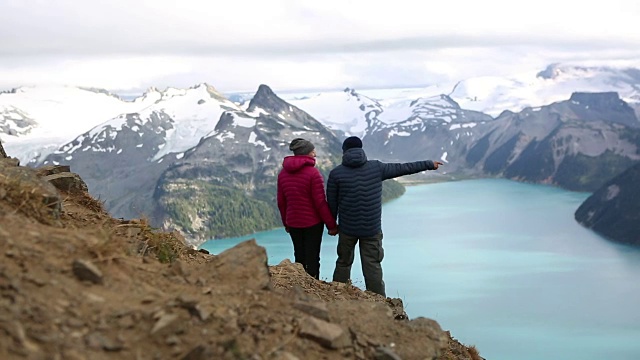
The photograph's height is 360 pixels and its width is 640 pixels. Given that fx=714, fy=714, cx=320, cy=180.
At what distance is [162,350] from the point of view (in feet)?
21.9

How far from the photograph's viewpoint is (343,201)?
532 inches

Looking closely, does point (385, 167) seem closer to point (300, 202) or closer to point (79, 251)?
point (300, 202)

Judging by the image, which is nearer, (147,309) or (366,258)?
(147,309)

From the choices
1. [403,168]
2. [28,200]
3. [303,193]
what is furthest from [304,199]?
[28,200]

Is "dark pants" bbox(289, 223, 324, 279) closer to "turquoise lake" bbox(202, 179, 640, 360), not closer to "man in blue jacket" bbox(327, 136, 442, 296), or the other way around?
"man in blue jacket" bbox(327, 136, 442, 296)

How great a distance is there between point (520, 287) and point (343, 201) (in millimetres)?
118899

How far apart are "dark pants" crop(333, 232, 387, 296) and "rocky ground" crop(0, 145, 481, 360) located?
149 inches

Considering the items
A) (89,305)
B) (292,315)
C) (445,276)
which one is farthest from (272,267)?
(445,276)

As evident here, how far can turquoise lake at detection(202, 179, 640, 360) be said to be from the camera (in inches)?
3693

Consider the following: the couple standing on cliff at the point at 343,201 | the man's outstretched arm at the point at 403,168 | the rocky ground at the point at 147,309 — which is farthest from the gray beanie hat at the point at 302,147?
the rocky ground at the point at 147,309

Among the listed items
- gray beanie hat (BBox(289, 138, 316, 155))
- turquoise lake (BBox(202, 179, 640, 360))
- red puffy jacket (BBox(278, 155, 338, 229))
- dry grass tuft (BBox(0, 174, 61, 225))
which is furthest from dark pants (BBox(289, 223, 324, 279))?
turquoise lake (BBox(202, 179, 640, 360))

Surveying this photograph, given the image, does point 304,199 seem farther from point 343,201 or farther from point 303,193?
point 343,201

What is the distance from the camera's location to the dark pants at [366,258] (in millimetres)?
13758

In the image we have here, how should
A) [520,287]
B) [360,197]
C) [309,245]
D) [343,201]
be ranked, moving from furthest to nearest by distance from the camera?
[520,287]
[309,245]
[343,201]
[360,197]
